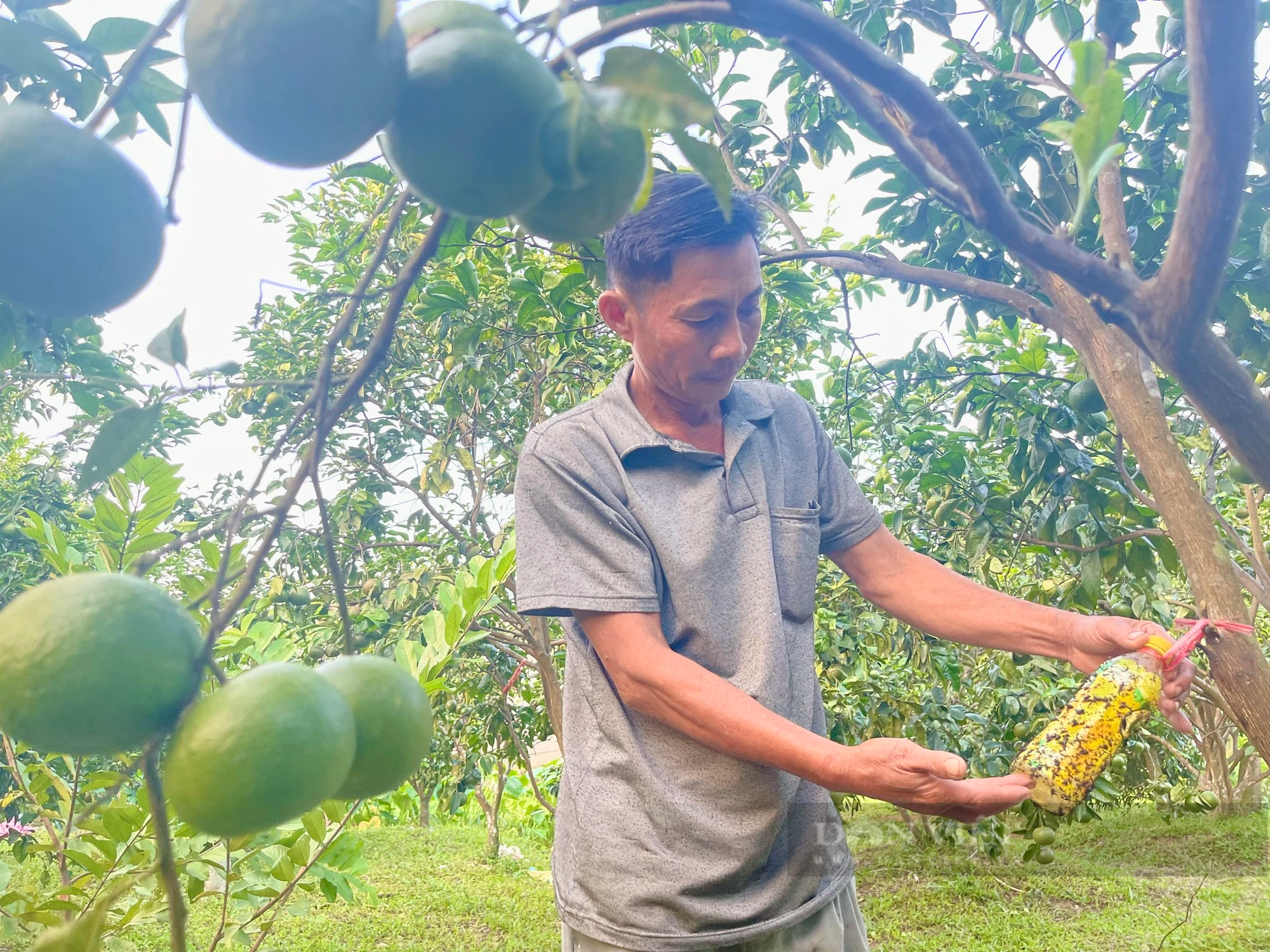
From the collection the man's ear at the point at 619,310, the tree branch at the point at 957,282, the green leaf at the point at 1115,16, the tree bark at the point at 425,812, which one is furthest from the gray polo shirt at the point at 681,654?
the tree bark at the point at 425,812

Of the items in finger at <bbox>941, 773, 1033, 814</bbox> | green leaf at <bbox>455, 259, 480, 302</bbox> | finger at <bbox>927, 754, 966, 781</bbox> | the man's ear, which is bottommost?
finger at <bbox>941, 773, 1033, 814</bbox>

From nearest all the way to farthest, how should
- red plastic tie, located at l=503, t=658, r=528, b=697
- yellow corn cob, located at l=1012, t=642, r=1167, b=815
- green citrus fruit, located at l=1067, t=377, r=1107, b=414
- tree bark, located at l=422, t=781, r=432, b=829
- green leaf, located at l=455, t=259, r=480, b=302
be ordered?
yellow corn cob, located at l=1012, t=642, r=1167, b=815 < green citrus fruit, located at l=1067, t=377, r=1107, b=414 < green leaf, located at l=455, t=259, r=480, b=302 < red plastic tie, located at l=503, t=658, r=528, b=697 < tree bark, located at l=422, t=781, r=432, b=829

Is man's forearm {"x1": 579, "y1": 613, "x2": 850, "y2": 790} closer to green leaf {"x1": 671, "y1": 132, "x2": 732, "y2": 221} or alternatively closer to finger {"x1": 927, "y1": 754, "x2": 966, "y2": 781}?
finger {"x1": 927, "y1": 754, "x2": 966, "y2": 781}

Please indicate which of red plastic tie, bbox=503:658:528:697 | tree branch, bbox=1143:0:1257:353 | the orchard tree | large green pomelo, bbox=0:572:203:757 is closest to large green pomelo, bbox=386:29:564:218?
the orchard tree

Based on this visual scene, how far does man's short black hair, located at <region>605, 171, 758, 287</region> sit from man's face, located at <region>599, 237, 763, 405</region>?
0.01 metres

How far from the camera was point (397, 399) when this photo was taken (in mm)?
4676

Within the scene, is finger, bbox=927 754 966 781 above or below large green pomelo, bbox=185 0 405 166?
below

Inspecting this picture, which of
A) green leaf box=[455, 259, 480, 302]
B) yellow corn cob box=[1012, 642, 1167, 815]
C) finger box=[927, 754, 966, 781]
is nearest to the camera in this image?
finger box=[927, 754, 966, 781]

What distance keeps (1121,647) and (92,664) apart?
157 centimetres

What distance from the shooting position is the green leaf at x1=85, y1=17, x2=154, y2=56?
1.94 feet

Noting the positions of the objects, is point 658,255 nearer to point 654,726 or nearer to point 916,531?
point 654,726

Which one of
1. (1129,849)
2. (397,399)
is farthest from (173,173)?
(1129,849)

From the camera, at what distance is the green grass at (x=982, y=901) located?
4.29 m

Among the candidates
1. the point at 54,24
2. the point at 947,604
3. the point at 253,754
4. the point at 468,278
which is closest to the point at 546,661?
the point at 468,278
